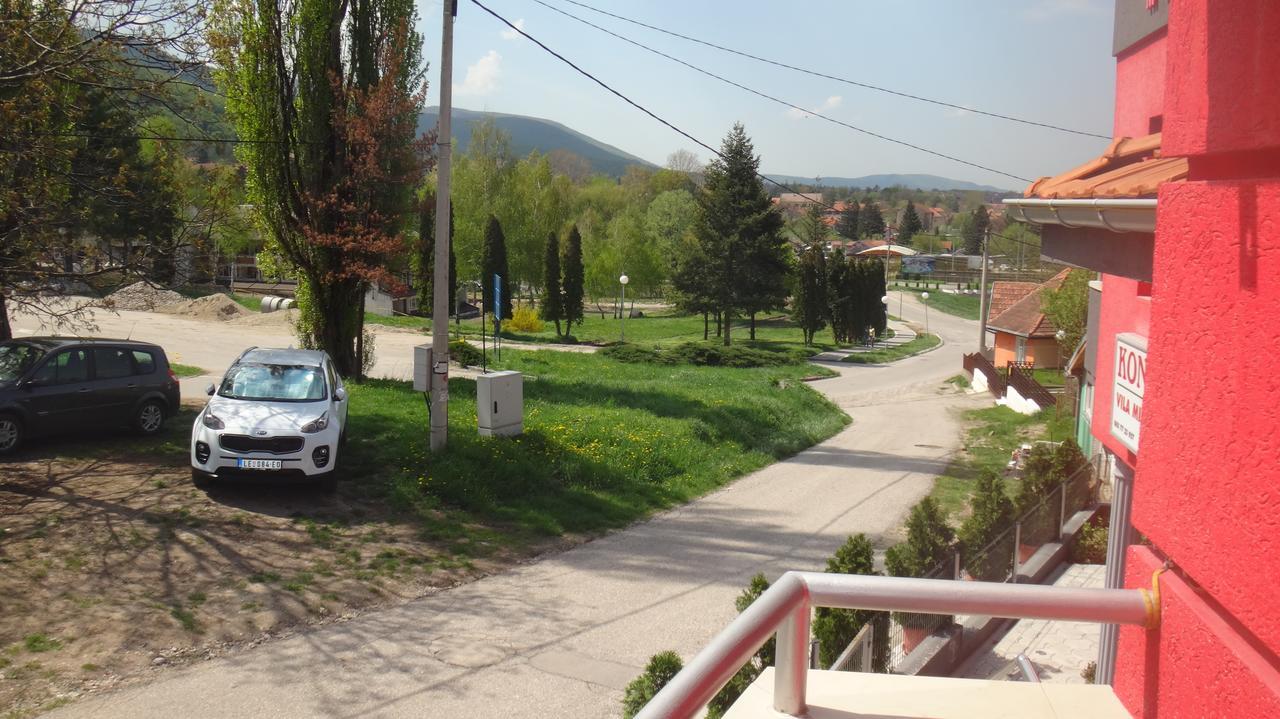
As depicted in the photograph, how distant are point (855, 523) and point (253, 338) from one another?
31.5m

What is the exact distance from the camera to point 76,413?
46.9 feet

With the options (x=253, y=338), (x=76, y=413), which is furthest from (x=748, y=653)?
(x=253, y=338)

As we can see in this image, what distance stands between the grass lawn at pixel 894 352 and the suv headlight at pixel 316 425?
4235cm

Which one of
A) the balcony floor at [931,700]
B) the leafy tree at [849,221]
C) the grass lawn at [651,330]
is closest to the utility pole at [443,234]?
the balcony floor at [931,700]

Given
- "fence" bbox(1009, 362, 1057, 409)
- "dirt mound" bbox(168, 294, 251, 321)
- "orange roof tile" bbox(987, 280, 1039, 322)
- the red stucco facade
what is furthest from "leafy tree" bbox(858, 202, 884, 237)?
the red stucco facade

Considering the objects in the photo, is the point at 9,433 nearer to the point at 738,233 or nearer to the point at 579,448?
the point at 579,448

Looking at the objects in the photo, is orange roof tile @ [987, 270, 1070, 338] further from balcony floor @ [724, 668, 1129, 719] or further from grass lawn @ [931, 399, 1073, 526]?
balcony floor @ [724, 668, 1129, 719]

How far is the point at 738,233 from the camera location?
55.4m

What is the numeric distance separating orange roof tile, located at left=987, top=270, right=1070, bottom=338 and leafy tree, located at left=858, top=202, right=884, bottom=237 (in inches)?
4548

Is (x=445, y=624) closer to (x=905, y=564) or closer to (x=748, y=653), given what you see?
(x=905, y=564)

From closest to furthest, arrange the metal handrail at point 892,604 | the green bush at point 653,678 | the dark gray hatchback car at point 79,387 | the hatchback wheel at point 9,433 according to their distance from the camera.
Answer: the metal handrail at point 892,604, the green bush at point 653,678, the hatchback wheel at point 9,433, the dark gray hatchback car at point 79,387

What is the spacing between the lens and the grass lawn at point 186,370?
26.5m

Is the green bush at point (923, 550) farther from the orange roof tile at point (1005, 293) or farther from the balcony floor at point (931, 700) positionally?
the orange roof tile at point (1005, 293)

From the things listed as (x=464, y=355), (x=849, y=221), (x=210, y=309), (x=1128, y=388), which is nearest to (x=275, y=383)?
(x=1128, y=388)
